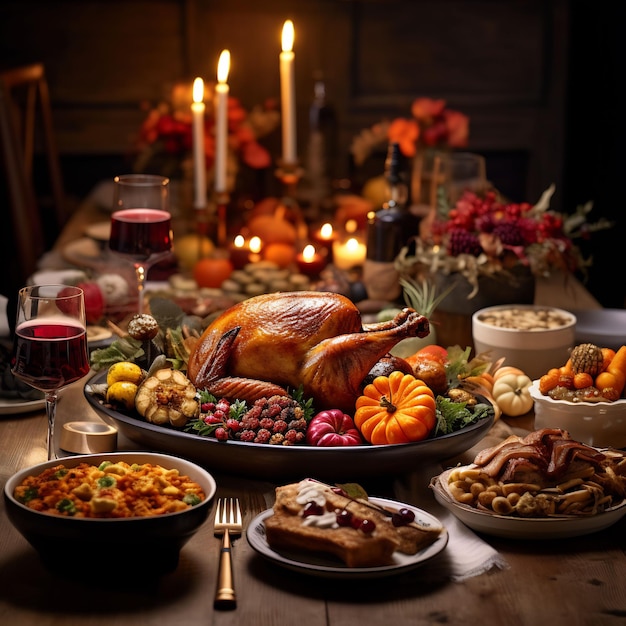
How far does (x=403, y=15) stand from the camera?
203 inches

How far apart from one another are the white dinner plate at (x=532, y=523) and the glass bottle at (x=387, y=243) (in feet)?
3.87

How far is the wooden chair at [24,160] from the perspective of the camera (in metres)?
3.52

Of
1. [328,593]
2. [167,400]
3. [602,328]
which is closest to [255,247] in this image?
[602,328]

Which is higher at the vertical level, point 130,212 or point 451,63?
point 451,63

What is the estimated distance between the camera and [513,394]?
1986 millimetres

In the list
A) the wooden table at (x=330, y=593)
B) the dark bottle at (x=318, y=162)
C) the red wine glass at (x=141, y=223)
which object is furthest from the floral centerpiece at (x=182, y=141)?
the wooden table at (x=330, y=593)

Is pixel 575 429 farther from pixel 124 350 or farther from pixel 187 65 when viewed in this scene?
pixel 187 65

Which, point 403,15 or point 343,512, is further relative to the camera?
point 403,15

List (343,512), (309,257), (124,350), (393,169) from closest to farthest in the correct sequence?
(343,512), (124,350), (393,169), (309,257)

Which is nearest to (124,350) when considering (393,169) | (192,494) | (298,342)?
(298,342)

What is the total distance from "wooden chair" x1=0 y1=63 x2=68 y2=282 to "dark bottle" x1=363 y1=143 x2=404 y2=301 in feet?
4.74

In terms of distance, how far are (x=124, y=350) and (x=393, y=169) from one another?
3.33 ft

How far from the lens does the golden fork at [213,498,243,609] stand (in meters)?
1.31

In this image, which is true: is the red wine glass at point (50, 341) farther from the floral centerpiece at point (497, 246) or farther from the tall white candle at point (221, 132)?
the tall white candle at point (221, 132)
